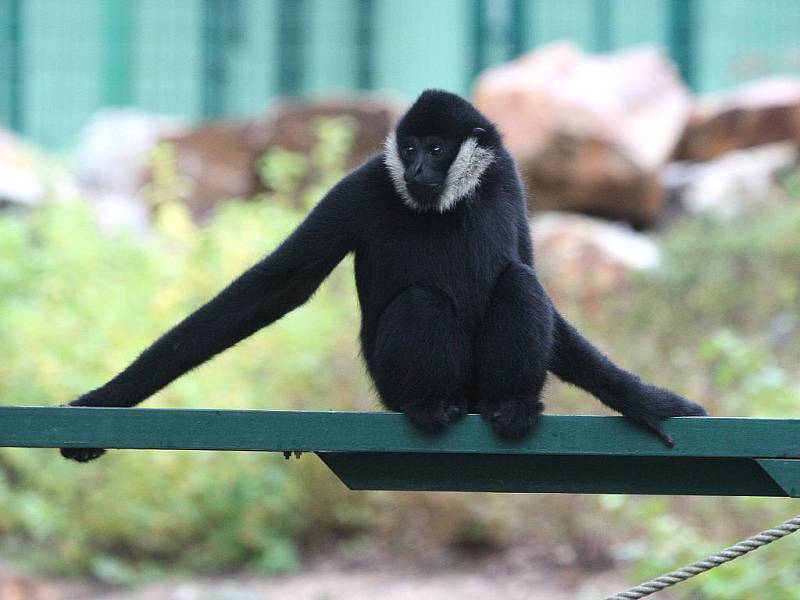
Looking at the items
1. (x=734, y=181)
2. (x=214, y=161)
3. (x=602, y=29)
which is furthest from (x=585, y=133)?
(x=214, y=161)

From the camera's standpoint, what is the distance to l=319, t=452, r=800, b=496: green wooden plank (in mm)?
3289

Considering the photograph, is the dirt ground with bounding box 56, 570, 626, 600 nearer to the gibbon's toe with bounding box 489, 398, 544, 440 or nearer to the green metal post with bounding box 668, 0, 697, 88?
the gibbon's toe with bounding box 489, 398, 544, 440

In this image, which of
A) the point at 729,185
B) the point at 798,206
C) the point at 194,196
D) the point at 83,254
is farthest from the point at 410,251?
the point at 194,196

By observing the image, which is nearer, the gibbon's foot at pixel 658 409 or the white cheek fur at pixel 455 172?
the gibbon's foot at pixel 658 409

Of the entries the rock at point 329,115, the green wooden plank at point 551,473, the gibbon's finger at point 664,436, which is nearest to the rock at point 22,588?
the green wooden plank at point 551,473

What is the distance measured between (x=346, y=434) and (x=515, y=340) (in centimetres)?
82

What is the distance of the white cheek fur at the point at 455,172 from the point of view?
383 centimetres

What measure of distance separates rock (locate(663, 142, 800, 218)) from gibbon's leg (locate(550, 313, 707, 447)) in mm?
9901

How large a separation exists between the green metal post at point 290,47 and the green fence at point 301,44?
0.02m

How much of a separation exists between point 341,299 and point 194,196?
6857 millimetres

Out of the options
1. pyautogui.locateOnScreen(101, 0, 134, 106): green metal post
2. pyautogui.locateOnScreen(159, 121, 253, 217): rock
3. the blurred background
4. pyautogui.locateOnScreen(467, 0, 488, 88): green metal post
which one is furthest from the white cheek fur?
pyautogui.locateOnScreen(101, 0, 134, 106): green metal post

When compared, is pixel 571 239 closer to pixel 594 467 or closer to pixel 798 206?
pixel 798 206

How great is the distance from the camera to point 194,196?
15875 mm

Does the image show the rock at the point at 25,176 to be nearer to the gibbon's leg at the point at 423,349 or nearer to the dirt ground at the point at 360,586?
the dirt ground at the point at 360,586
